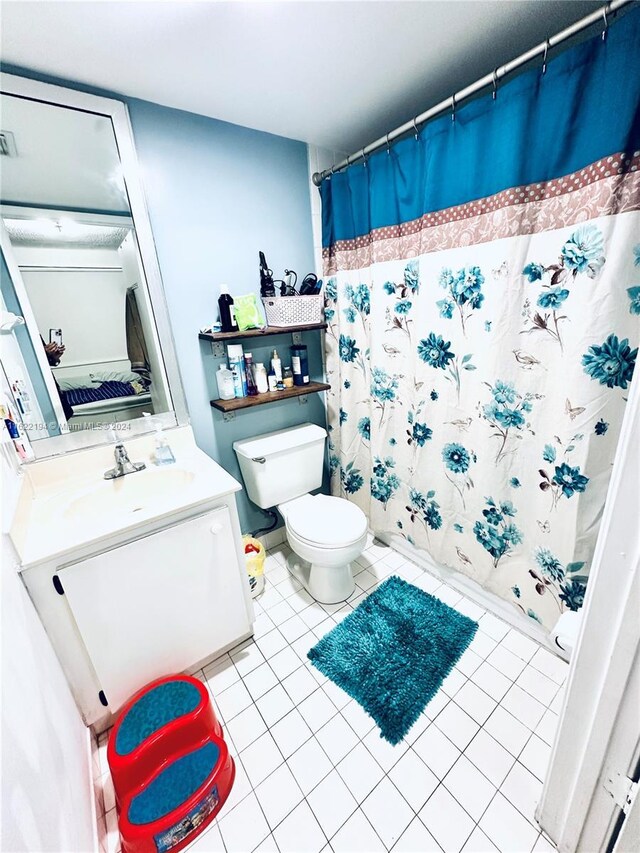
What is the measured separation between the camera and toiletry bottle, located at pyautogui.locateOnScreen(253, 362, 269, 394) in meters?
1.77

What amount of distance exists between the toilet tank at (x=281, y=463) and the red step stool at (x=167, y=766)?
0.85 m

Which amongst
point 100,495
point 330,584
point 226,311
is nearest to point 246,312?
point 226,311

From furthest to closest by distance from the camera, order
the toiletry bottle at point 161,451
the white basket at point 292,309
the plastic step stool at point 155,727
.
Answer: the white basket at point 292,309 < the toiletry bottle at point 161,451 < the plastic step stool at point 155,727

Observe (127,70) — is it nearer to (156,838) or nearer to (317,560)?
(317,560)

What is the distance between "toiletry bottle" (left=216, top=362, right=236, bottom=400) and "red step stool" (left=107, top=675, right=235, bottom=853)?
1166 millimetres

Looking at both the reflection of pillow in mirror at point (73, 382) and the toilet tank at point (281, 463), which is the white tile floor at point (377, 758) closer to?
the toilet tank at point (281, 463)

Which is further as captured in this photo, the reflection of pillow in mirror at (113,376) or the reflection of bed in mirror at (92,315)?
the reflection of pillow in mirror at (113,376)

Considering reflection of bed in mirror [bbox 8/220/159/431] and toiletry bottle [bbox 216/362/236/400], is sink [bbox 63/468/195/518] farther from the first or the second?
toiletry bottle [bbox 216/362/236/400]

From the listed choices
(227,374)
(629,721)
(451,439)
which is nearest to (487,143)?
(451,439)

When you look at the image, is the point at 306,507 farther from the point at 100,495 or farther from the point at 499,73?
the point at 499,73

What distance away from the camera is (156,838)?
0.90m

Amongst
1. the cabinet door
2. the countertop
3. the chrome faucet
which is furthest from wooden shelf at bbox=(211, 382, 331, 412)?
the cabinet door

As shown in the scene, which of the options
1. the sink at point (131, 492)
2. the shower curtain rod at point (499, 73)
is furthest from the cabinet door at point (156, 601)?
the shower curtain rod at point (499, 73)

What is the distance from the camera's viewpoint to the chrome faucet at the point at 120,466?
1382 mm
